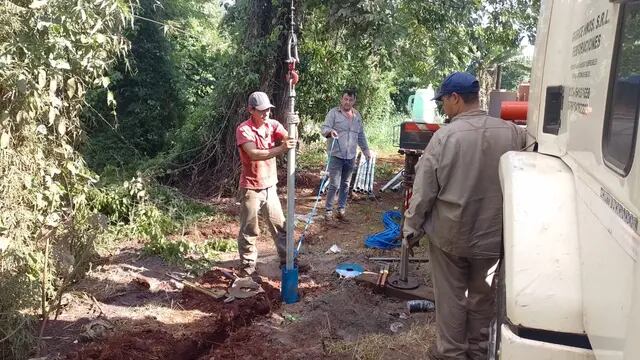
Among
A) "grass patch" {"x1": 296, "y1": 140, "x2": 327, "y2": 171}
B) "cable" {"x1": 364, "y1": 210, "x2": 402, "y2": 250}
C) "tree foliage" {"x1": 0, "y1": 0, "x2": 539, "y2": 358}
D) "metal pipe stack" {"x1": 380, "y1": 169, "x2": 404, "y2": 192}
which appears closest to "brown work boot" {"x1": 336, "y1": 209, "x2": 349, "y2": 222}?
"cable" {"x1": 364, "y1": 210, "x2": 402, "y2": 250}

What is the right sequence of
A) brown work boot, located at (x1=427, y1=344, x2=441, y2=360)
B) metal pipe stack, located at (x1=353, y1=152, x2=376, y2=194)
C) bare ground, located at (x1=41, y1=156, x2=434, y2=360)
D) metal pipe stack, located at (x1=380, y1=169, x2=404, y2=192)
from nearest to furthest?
brown work boot, located at (x1=427, y1=344, x2=441, y2=360)
bare ground, located at (x1=41, y1=156, x2=434, y2=360)
metal pipe stack, located at (x1=353, y1=152, x2=376, y2=194)
metal pipe stack, located at (x1=380, y1=169, x2=404, y2=192)

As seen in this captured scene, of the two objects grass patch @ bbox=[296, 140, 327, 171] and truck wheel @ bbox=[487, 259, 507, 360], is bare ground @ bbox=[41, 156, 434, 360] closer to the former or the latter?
truck wheel @ bbox=[487, 259, 507, 360]

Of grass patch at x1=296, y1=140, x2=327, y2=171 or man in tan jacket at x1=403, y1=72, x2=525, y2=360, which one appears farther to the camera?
grass patch at x1=296, y1=140, x2=327, y2=171

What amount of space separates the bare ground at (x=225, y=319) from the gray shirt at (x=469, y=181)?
3.75 feet

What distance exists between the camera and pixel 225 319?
Result: 4.59m

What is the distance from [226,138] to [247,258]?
486 centimetres

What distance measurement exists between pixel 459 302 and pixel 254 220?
2.62 m

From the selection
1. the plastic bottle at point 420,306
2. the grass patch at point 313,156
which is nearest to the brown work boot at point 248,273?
the plastic bottle at point 420,306

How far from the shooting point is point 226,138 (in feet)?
32.8

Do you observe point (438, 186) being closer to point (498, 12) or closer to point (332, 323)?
point (332, 323)

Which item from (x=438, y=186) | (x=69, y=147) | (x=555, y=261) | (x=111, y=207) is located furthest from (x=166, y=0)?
(x=555, y=261)

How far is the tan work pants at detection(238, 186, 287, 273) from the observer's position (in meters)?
5.34

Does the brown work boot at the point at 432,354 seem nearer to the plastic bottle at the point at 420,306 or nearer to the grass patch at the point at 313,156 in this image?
the plastic bottle at the point at 420,306

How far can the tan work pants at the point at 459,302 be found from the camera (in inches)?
128
